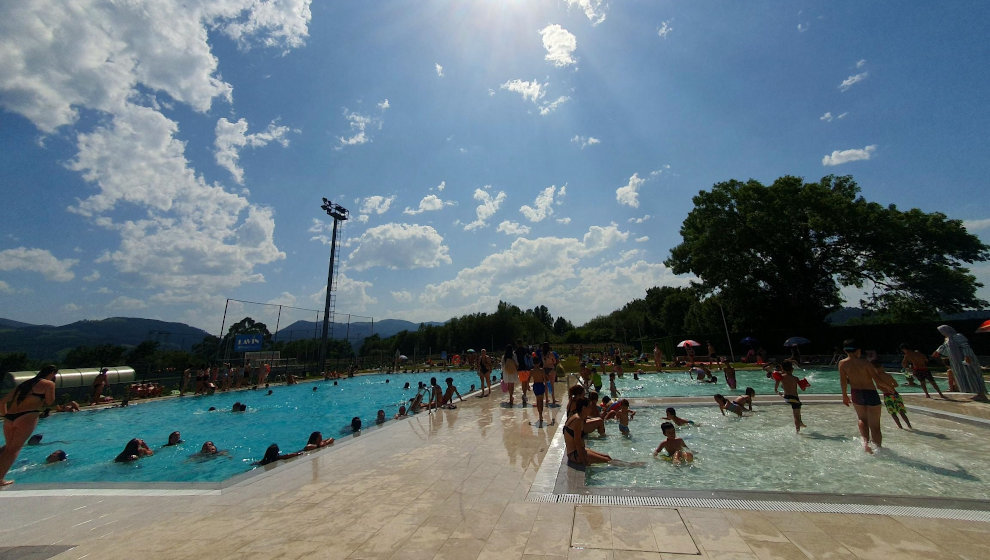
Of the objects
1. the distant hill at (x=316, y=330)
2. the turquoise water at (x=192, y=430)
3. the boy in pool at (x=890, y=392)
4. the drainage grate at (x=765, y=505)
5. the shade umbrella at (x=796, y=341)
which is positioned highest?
the distant hill at (x=316, y=330)

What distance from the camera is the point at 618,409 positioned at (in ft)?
33.0

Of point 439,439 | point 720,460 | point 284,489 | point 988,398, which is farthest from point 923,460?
point 284,489

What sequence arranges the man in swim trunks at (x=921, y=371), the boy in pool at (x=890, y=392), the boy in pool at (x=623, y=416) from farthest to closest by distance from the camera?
the man in swim trunks at (x=921, y=371) < the boy in pool at (x=623, y=416) < the boy in pool at (x=890, y=392)

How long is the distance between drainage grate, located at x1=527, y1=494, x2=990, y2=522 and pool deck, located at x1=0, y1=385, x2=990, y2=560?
0.13 metres

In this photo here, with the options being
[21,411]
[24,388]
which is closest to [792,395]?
[21,411]

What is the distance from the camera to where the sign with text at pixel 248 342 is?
29.9 metres

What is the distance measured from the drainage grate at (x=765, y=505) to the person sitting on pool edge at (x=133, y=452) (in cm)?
1179

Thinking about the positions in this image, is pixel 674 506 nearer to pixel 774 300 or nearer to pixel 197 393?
pixel 197 393

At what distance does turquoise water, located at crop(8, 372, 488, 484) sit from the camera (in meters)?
9.98

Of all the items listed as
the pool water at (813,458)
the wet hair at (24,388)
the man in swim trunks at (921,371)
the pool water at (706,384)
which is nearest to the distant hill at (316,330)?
the pool water at (706,384)

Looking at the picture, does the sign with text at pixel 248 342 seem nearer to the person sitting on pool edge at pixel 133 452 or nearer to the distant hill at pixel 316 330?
the distant hill at pixel 316 330

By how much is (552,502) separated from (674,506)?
1356 millimetres

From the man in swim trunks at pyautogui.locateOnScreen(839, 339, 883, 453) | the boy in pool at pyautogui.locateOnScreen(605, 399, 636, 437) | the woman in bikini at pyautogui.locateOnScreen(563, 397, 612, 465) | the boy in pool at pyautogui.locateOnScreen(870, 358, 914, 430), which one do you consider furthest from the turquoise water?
the boy in pool at pyautogui.locateOnScreen(870, 358, 914, 430)

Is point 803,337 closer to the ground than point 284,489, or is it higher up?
higher up
